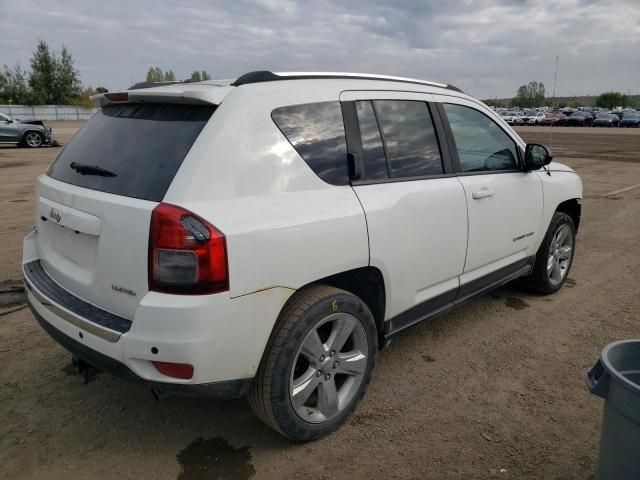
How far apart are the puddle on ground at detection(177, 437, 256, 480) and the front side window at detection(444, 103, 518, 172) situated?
7.54 feet

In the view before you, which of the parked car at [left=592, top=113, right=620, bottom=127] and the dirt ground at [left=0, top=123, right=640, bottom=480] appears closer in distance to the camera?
the dirt ground at [left=0, top=123, right=640, bottom=480]

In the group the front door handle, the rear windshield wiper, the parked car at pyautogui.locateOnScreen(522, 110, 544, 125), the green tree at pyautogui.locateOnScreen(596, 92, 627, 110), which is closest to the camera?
the rear windshield wiper

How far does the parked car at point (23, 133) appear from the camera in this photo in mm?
19844

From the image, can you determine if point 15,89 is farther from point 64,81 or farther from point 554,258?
point 554,258

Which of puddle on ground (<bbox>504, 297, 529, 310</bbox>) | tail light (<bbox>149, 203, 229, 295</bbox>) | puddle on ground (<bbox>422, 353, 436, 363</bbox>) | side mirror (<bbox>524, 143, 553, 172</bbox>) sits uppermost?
side mirror (<bbox>524, 143, 553, 172</bbox>)

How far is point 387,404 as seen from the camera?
302 cm

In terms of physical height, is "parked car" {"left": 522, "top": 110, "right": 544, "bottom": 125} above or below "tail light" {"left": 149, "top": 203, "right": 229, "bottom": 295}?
above

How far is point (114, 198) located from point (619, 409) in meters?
2.23

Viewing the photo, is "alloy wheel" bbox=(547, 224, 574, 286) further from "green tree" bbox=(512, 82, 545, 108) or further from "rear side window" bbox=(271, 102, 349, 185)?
"green tree" bbox=(512, 82, 545, 108)

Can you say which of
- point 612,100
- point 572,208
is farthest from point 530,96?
point 572,208

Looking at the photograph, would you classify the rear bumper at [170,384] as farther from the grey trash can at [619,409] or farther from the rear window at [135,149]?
the grey trash can at [619,409]

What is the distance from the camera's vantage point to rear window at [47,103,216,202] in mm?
2281

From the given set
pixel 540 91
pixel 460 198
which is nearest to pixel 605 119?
pixel 460 198

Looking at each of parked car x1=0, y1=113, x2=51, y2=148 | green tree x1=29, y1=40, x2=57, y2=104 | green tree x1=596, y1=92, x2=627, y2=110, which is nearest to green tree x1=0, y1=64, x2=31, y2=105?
green tree x1=29, y1=40, x2=57, y2=104
